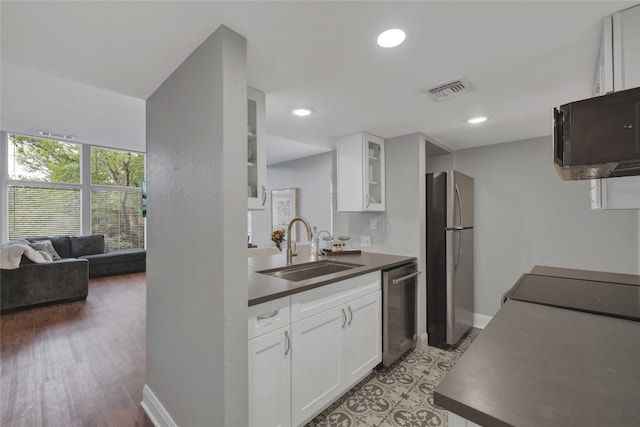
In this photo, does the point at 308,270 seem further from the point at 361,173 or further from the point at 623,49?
the point at 623,49

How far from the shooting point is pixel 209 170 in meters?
1.35

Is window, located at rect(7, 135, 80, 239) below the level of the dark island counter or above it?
above

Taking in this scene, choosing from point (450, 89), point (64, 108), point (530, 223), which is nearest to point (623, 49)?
point (450, 89)

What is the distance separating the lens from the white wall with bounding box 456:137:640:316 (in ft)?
9.14

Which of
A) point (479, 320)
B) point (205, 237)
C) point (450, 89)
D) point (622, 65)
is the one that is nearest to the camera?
point (622, 65)

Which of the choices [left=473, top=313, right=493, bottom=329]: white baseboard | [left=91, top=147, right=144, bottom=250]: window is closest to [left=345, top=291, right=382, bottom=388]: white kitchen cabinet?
[left=473, top=313, right=493, bottom=329]: white baseboard

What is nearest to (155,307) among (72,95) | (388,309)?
(388,309)

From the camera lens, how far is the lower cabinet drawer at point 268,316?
1.46 metres

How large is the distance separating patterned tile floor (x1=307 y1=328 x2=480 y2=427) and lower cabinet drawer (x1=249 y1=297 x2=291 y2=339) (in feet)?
2.69

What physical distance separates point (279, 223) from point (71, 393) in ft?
14.3

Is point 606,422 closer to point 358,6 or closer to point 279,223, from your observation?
point 358,6

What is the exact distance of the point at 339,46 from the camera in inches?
56.4

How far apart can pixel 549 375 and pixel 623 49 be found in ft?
4.33

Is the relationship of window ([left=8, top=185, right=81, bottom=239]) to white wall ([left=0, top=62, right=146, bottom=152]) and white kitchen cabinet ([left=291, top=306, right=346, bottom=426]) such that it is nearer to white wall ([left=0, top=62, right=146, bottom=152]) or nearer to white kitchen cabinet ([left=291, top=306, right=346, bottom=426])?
white wall ([left=0, top=62, right=146, bottom=152])
